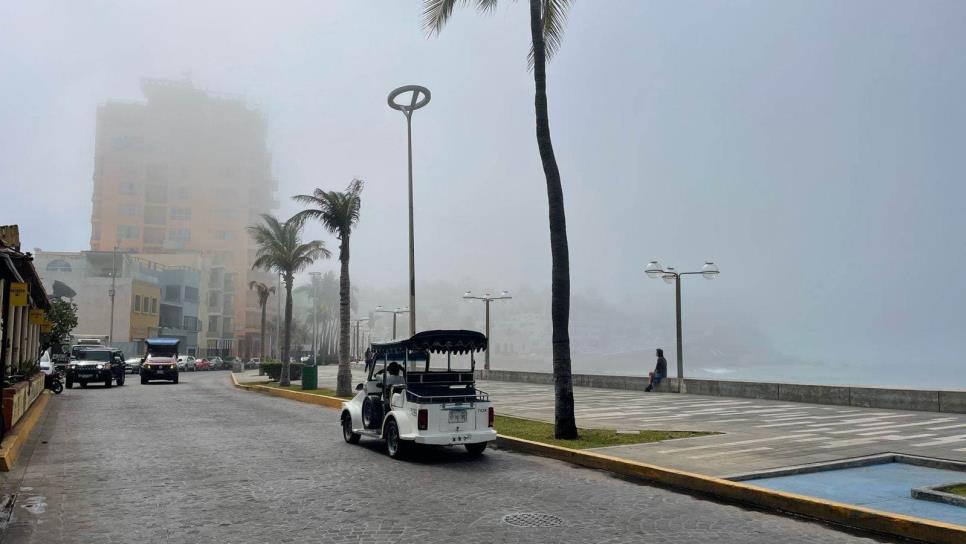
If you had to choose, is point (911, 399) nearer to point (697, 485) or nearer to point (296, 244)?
point (697, 485)

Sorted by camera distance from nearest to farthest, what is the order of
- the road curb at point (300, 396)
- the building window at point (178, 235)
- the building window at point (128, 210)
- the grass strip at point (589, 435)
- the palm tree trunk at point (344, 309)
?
the grass strip at point (589, 435), the road curb at point (300, 396), the palm tree trunk at point (344, 309), the building window at point (128, 210), the building window at point (178, 235)

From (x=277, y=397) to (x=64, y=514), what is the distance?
2188 cm

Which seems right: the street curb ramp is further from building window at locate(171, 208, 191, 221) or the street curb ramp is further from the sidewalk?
building window at locate(171, 208, 191, 221)

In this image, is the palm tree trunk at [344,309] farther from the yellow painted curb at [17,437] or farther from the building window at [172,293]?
the building window at [172,293]

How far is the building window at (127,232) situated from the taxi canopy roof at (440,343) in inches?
5219

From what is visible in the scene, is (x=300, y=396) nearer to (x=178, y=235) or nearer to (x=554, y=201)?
(x=554, y=201)

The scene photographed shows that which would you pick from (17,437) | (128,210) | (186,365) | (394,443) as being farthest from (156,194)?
(394,443)

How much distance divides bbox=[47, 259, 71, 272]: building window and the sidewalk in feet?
239

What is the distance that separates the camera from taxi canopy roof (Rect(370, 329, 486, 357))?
40.4ft

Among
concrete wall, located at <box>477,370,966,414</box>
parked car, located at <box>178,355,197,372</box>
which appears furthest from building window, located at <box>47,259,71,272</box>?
concrete wall, located at <box>477,370,966,414</box>

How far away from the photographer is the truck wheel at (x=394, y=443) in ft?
38.2

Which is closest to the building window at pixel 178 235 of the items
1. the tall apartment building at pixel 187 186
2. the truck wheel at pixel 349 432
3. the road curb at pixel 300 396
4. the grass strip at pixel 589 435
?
the tall apartment building at pixel 187 186

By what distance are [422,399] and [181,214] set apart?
139 metres

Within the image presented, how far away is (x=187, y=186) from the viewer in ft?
474
